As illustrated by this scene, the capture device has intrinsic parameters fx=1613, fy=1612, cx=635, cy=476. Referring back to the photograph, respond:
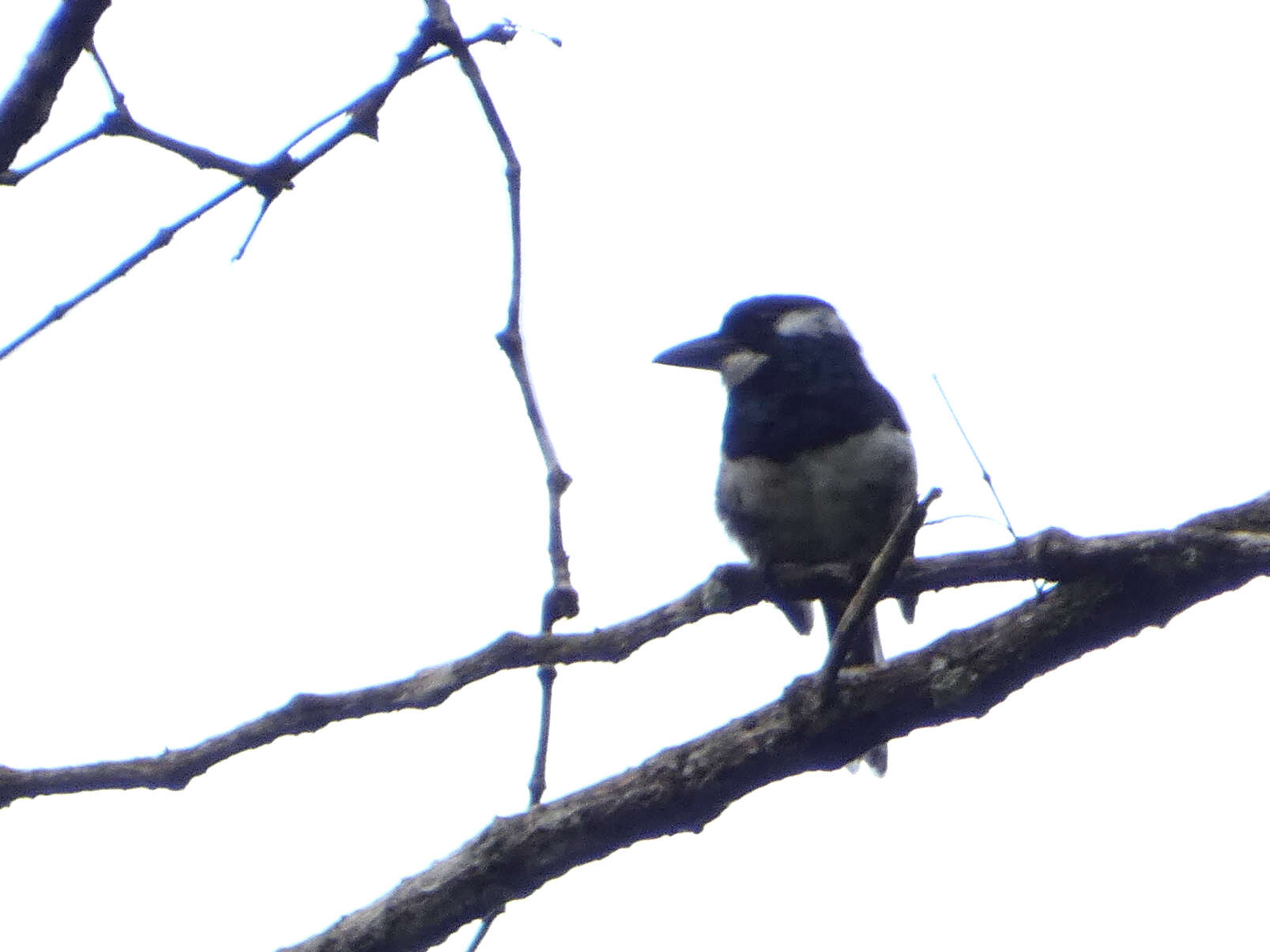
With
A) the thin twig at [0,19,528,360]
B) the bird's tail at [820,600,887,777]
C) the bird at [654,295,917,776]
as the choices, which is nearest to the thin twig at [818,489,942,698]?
the thin twig at [0,19,528,360]

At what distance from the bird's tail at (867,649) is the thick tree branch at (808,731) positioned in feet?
6.17

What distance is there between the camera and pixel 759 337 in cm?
502

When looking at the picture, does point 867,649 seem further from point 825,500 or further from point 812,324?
point 812,324

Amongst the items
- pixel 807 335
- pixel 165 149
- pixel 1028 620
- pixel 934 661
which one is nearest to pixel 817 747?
pixel 934 661

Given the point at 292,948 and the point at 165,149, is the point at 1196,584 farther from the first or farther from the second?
the point at 165,149

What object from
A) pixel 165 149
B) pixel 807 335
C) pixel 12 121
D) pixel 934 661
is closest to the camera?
pixel 12 121

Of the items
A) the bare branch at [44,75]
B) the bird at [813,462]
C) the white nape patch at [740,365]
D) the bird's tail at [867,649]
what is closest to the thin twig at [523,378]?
the bare branch at [44,75]

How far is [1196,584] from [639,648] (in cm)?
92

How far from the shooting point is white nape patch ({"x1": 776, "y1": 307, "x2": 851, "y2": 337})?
4.96 metres

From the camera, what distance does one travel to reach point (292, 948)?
7.64 feet

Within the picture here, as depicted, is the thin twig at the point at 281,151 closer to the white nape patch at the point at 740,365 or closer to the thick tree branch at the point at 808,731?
the thick tree branch at the point at 808,731

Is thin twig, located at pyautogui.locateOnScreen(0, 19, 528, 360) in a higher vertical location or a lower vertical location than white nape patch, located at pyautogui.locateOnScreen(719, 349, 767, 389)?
lower

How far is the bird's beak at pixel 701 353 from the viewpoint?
16.6ft

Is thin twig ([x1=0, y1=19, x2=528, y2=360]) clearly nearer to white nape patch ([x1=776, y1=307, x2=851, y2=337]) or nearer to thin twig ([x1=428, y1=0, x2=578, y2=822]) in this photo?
thin twig ([x1=428, y1=0, x2=578, y2=822])
